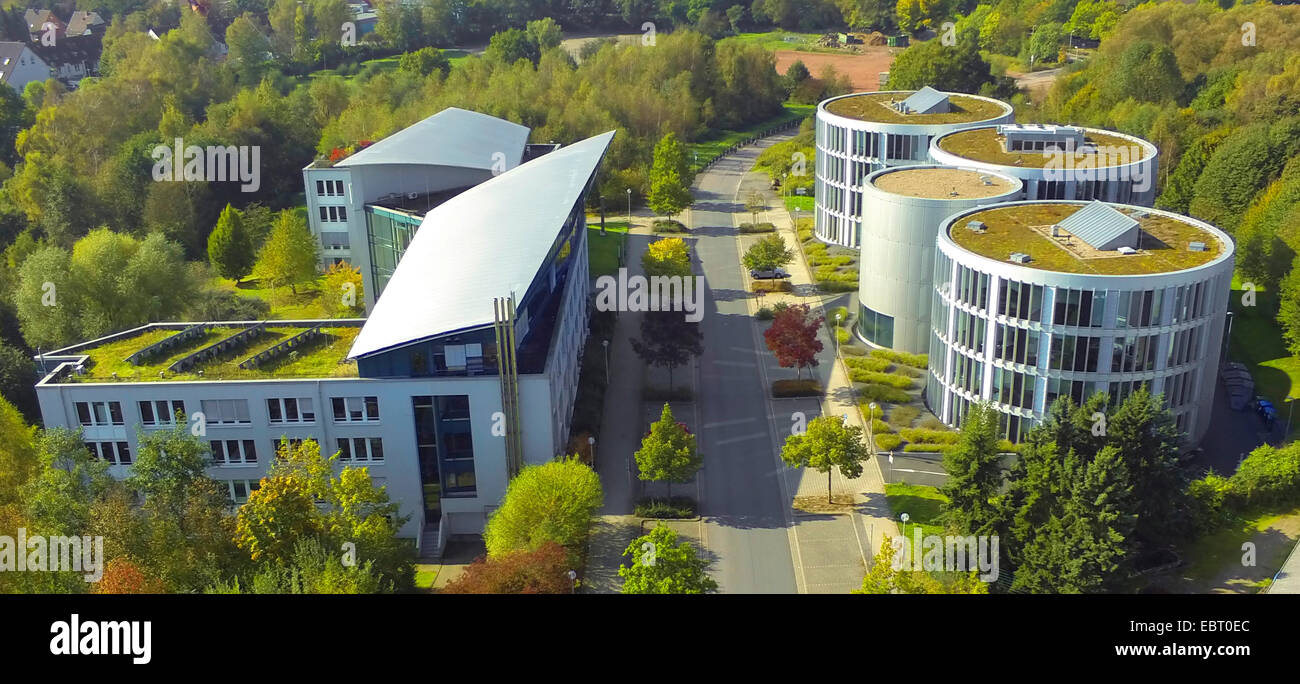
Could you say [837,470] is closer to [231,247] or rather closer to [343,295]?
[343,295]

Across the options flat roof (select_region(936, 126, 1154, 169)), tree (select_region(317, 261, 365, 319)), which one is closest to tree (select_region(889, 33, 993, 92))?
flat roof (select_region(936, 126, 1154, 169))

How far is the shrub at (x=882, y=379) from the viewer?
55.0m

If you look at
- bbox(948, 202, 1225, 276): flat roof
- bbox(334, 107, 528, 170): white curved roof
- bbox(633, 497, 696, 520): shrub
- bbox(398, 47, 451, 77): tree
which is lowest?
bbox(633, 497, 696, 520): shrub

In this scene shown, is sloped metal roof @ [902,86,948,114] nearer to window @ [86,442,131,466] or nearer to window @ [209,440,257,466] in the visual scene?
window @ [209,440,257,466]

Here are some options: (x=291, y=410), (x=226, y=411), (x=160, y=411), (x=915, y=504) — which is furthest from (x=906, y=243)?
(x=160, y=411)

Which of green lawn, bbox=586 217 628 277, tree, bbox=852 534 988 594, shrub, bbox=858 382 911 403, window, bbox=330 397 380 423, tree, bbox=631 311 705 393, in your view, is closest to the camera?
tree, bbox=852 534 988 594

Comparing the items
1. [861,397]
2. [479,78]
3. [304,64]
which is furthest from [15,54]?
[861,397]

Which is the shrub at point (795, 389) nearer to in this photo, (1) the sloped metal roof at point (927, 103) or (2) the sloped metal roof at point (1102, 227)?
(2) the sloped metal roof at point (1102, 227)

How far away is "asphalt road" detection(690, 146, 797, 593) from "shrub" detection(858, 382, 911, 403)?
Result: 515cm

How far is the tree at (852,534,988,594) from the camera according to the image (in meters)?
32.1

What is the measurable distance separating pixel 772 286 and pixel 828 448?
29963 mm

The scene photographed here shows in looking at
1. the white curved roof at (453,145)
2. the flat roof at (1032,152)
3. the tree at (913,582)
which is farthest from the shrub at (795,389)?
the white curved roof at (453,145)

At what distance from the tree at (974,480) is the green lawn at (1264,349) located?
2034 centimetres

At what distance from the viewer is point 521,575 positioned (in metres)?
34.0
